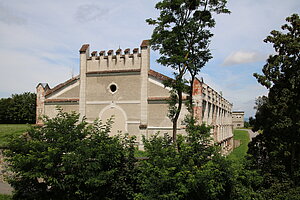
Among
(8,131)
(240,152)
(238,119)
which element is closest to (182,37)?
(240,152)

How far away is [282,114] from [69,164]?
9.91 meters

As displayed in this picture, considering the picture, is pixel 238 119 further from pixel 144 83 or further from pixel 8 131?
pixel 144 83

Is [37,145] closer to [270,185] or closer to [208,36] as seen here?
[208,36]

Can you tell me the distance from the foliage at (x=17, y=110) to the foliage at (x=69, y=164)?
59464 millimetres

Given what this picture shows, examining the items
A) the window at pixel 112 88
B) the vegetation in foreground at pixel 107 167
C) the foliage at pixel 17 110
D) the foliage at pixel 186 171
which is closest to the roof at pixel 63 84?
the window at pixel 112 88

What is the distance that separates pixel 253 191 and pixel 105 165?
7.08 metres

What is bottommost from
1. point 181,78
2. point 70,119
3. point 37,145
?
point 37,145

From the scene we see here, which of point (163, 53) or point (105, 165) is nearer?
point (105, 165)

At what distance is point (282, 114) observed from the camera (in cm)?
1192

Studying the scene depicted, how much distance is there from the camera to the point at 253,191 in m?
12.0

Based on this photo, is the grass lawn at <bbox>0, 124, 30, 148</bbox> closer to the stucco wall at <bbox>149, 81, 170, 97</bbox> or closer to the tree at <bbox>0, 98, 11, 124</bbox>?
the stucco wall at <bbox>149, 81, 170, 97</bbox>

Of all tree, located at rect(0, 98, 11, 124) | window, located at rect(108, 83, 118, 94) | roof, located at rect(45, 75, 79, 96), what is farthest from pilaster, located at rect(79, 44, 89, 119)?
tree, located at rect(0, 98, 11, 124)

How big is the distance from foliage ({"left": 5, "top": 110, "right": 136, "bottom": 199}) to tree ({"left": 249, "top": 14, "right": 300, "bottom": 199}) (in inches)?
259

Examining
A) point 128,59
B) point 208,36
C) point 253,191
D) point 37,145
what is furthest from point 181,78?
point 128,59
